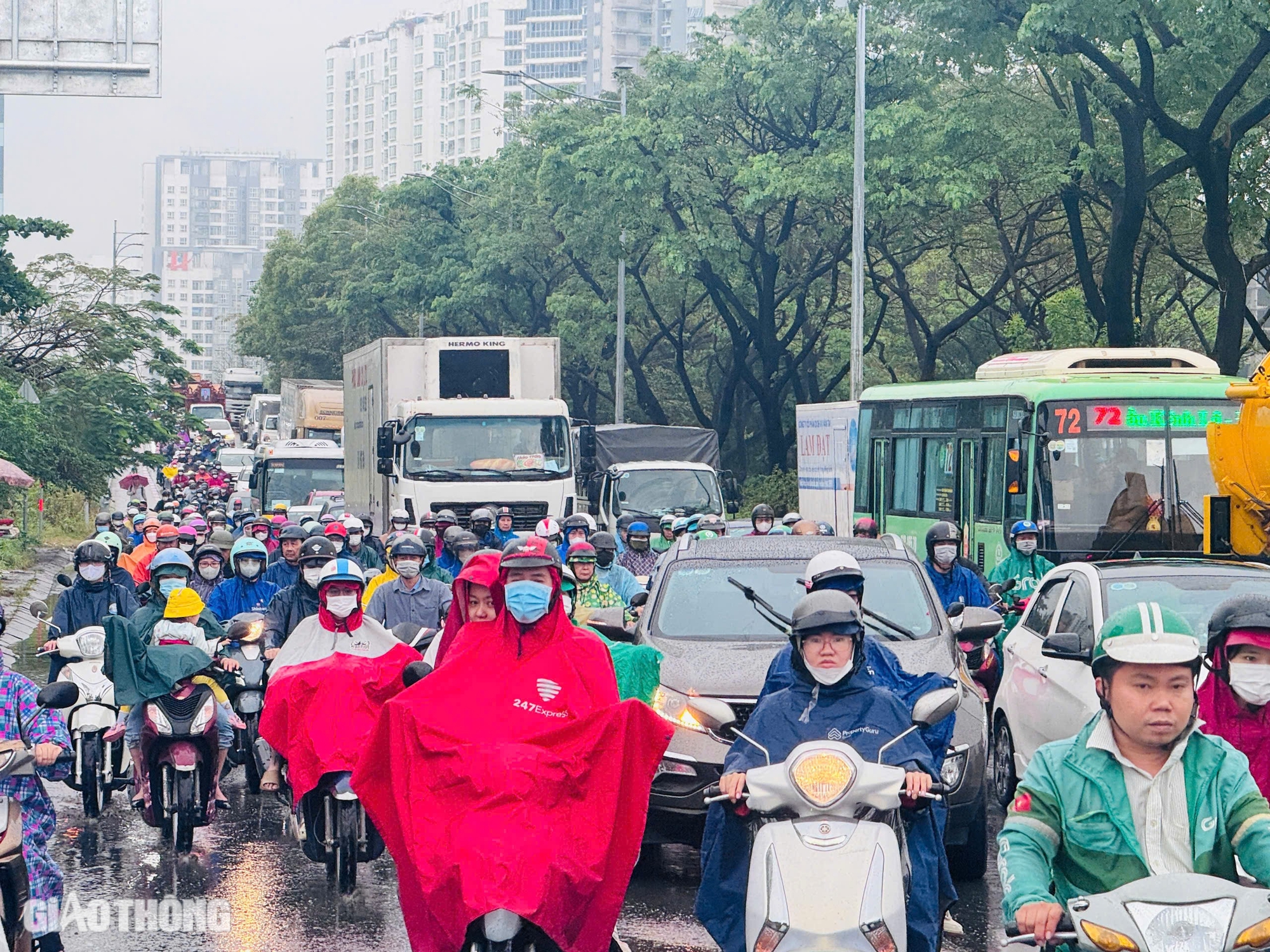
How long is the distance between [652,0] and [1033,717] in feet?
570

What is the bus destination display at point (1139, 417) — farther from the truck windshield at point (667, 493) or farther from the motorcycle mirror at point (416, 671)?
the motorcycle mirror at point (416, 671)

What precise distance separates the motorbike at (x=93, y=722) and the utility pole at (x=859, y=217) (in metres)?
19.6

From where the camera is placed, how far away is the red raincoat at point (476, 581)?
6.47m

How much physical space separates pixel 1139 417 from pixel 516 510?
985 centimetres

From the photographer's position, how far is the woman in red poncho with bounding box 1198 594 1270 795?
18.6 feet

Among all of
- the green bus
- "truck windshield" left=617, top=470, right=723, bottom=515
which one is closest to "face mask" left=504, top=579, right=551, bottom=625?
the green bus

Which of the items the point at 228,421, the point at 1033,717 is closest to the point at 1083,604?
the point at 1033,717

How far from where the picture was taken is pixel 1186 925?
3.83 m

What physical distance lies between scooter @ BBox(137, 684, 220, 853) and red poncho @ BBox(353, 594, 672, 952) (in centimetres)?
404

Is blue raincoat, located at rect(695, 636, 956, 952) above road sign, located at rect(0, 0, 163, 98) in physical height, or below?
below

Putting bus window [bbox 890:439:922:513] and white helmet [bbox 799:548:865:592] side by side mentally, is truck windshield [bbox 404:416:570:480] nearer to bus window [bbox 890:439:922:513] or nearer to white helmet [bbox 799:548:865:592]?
bus window [bbox 890:439:922:513]

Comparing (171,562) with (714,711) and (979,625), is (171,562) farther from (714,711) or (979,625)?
(714,711)

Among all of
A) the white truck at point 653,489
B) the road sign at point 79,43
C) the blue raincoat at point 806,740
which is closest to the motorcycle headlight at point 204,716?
the blue raincoat at point 806,740

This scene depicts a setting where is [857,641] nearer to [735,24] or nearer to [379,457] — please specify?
[379,457]
